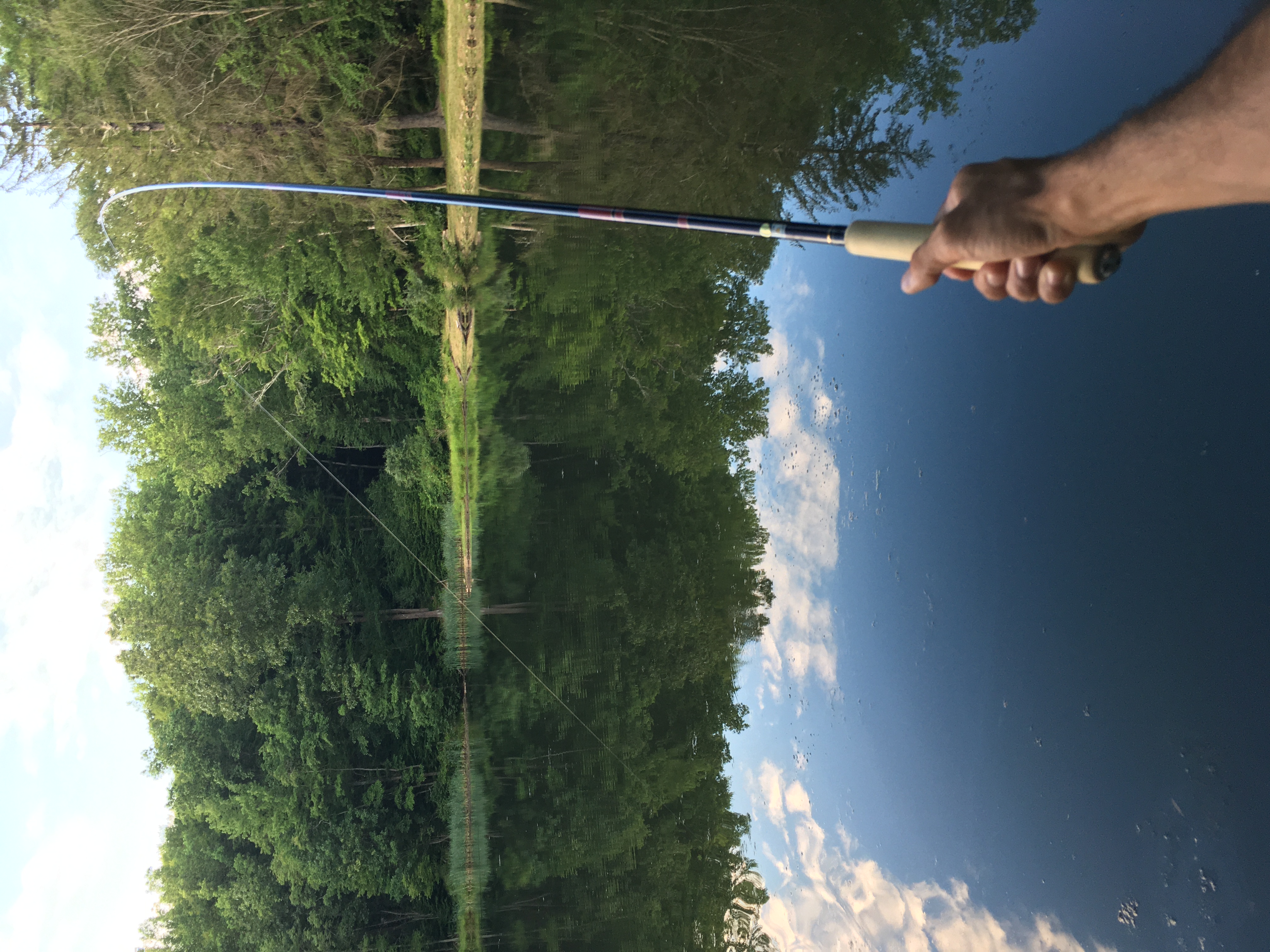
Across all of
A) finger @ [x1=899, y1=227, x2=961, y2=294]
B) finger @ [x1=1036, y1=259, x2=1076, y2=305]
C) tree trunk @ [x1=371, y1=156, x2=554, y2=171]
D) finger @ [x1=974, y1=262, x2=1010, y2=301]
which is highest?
tree trunk @ [x1=371, y1=156, x2=554, y2=171]

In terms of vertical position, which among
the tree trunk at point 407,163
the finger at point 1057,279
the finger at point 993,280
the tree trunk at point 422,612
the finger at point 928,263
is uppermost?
the tree trunk at point 407,163

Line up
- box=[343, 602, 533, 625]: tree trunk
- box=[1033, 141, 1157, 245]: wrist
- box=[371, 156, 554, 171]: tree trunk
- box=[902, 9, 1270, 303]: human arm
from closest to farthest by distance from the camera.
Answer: box=[902, 9, 1270, 303]: human arm < box=[1033, 141, 1157, 245]: wrist < box=[371, 156, 554, 171]: tree trunk < box=[343, 602, 533, 625]: tree trunk

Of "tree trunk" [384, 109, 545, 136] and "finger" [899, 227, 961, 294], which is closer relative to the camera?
"finger" [899, 227, 961, 294]

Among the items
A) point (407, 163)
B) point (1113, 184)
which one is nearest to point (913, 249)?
point (1113, 184)

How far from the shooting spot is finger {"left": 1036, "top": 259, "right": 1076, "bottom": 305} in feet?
4.76

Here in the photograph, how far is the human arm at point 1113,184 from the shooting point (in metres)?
1.09

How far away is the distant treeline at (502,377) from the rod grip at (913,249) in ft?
13.6

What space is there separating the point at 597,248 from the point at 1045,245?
5.57 metres

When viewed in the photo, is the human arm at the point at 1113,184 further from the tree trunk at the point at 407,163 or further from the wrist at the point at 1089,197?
the tree trunk at the point at 407,163

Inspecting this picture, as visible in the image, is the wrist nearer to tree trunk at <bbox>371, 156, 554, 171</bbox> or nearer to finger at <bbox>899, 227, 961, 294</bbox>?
finger at <bbox>899, 227, 961, 294</bbox>

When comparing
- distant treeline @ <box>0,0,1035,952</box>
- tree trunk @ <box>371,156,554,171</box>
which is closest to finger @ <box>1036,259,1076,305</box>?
distant treeline @ <box>0,0,1035,952</box>

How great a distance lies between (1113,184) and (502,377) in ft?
20.1

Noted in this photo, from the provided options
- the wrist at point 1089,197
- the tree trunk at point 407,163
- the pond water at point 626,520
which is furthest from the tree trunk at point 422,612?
the wrist at point 1089,197

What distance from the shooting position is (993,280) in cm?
158
